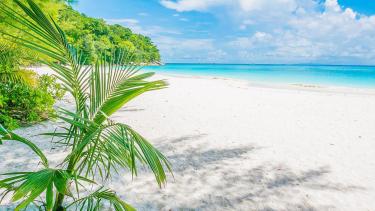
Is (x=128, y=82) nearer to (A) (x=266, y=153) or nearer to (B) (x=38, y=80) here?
(A) (x=266, y=153)

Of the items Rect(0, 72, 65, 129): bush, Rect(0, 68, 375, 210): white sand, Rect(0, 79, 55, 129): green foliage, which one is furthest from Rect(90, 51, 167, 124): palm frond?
Rect(0, 79, 55, 129): green foliage

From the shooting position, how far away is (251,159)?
14.3ft

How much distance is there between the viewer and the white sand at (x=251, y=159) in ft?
10.2

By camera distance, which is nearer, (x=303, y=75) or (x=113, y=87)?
(x=113, y=87)

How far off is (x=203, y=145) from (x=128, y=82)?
3.30 meters

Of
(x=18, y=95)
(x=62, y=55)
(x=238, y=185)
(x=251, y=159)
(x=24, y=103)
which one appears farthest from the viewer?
(x=24, y=103)

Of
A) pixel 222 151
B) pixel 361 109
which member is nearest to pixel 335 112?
pixel 361 109

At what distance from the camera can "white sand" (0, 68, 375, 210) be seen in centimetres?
310

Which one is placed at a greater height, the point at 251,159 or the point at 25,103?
the point at 25,103

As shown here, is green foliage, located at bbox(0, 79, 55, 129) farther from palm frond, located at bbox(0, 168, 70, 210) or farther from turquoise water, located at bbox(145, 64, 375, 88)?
turquoise water, located at bbox(145, 64, 375, 88)

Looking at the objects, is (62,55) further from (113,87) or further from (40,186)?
(40,186)

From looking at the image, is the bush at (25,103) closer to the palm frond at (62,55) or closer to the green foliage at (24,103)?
the green foliage at (24,103)

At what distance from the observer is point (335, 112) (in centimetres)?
861

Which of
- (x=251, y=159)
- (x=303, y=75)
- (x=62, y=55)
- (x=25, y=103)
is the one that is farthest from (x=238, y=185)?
→ (x=303, y=75)
